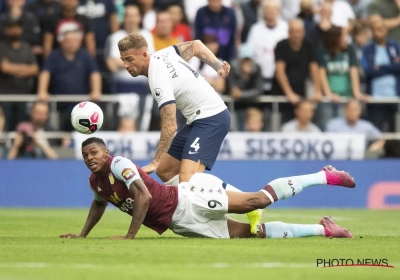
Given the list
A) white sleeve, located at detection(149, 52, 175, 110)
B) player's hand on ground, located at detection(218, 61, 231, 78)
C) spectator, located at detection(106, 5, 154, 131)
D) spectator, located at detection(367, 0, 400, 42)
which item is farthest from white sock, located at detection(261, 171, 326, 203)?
spectator, located at detection(367, 0, 400, 42)

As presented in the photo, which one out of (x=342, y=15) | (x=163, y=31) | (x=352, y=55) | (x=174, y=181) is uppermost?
(x=342, y=15)

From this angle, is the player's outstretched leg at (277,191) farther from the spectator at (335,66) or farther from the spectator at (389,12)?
the spectator at (389,12)

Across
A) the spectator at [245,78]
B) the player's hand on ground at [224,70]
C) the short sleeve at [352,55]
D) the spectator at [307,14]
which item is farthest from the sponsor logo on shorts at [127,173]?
the spectator at [307,14]

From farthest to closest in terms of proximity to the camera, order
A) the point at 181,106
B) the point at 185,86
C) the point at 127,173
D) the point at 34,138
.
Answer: the point at 34,138
the point at 181,106
the point at 185,86
the point at 127,173

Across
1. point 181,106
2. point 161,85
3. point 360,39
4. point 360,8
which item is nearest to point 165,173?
point 181,106

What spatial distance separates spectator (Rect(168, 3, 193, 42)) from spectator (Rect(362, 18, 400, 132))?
3.83 meters

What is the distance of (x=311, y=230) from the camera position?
11125 mm

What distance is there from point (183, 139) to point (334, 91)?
29.9 ft

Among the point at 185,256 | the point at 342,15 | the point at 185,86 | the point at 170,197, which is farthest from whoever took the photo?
the point at 342,15

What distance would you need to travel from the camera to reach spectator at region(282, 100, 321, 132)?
19.7 metres

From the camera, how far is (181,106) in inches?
470

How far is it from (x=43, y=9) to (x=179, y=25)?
9.27 feet

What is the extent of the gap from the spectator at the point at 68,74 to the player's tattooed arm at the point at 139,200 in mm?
9003

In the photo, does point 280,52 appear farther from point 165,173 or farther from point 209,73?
point 165,173
